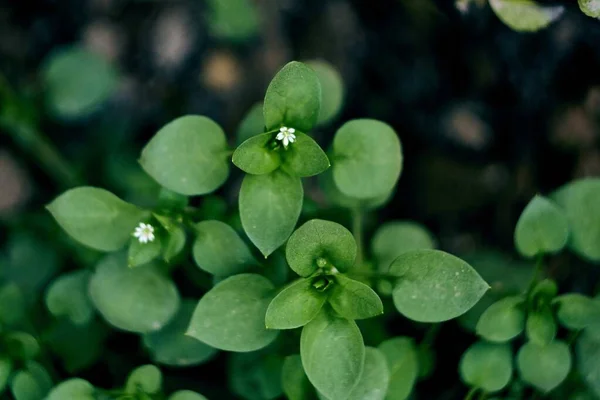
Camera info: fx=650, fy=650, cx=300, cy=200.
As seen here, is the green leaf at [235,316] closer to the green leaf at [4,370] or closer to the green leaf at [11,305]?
the green leaf at [4,370]

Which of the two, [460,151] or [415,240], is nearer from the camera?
[415,240]

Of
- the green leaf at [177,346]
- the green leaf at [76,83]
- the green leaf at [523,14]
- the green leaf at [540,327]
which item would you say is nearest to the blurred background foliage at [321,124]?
the green leaf at [76,83]

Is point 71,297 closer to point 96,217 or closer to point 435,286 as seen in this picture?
point 96,217

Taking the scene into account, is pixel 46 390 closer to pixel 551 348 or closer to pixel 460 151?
pixel 551 348

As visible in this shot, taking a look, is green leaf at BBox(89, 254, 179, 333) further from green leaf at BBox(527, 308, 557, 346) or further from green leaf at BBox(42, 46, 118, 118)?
green leaf at BBox(527, 308, 557, 346)

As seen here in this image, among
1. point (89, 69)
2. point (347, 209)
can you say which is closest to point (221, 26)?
point (89, 69)

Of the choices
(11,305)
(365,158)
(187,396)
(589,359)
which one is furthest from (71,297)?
(589,359)
